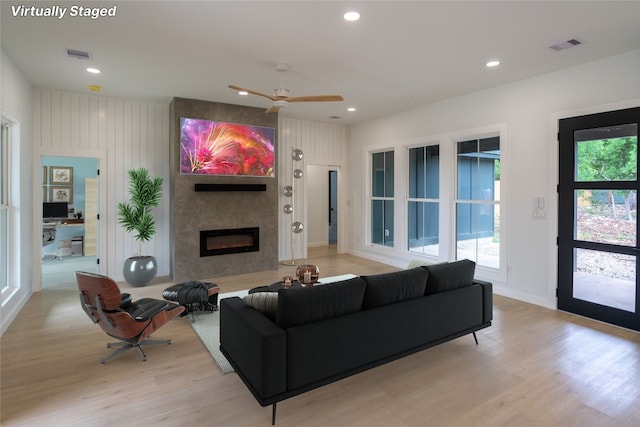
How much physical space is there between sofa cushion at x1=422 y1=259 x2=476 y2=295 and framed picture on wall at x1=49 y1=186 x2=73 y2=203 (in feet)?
28.7

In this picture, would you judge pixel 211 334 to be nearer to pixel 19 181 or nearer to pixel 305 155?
pixel 19 181

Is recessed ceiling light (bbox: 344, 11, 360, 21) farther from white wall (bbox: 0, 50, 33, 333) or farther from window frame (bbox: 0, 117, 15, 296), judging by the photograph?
window frame (bbox: 0, 117, 15, 296)

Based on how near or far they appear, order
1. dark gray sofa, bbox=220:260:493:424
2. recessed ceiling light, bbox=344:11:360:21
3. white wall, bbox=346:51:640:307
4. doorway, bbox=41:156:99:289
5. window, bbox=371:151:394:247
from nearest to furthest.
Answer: dark gray sofa, bbox=220:260:493:424, recessed ceiling light, bbox=344:11:360:21, white wall, bbox=346:51:640:307, window, bbox=371:151:394:247, doorway, bbox=41:156:99:289

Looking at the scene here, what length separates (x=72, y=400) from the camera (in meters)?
2.51

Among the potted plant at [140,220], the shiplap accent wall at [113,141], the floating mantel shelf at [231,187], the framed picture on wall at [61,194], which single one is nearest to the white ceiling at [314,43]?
the shiplap accent wall at [113,141]

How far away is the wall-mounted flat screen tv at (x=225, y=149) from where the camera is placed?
5.86 m

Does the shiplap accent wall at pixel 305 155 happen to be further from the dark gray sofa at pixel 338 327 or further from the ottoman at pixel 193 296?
the dark gray sofa at pixel 338 327

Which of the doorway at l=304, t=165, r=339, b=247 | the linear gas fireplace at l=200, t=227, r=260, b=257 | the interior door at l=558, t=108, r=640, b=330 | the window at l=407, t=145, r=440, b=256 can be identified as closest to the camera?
the interior door at l=558, t=108, r=640, b=330

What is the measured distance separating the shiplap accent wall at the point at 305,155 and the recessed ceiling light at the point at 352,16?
4.31 m

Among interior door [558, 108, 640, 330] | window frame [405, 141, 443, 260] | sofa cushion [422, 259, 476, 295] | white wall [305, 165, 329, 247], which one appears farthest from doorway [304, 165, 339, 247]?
sofa cushion [422, 259, 476, 295]

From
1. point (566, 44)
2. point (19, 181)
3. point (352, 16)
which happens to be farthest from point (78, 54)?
point (566, 44)

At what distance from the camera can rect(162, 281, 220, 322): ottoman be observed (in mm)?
3975

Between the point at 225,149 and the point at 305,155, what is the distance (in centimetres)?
209

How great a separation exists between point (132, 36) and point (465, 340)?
4.52m
